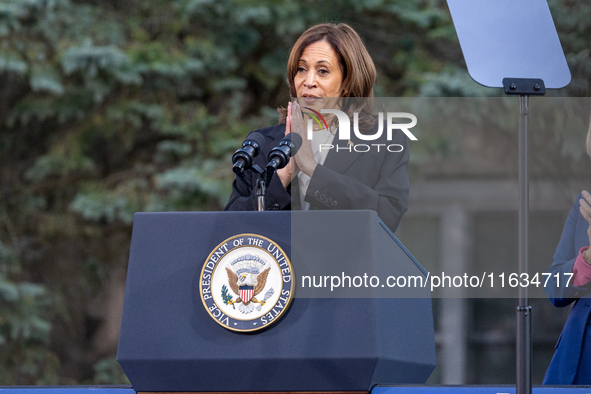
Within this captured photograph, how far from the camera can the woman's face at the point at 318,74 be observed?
1.96 meters

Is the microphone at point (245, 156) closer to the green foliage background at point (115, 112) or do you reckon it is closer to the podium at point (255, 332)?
the podium at point (255, 332)

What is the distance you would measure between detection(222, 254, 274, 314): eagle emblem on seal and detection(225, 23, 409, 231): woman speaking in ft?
1.00

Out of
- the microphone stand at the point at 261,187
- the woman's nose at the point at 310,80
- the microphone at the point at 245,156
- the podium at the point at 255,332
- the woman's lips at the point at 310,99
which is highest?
the woman's nose at the point at 310,80

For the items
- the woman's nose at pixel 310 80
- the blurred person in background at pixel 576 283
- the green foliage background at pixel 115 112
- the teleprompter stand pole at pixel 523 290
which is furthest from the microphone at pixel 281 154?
the green foliage background at pixel 115 112

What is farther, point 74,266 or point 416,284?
point 74,266

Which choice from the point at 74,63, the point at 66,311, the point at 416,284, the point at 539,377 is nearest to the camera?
the point at 416,284

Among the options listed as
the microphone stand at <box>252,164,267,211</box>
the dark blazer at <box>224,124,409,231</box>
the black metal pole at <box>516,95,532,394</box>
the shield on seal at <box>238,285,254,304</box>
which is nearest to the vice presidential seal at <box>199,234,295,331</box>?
the shield on seal at <box>238,285,254,304</box>

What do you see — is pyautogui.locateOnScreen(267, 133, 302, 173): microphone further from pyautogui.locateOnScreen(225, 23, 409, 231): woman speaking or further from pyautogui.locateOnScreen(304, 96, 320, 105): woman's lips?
pyautogui.locateOnScreen(304, 96, 320, 105): woman's lips

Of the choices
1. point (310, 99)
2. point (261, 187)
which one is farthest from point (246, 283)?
point (310, 99)

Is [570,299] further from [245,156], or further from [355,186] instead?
[245,156]

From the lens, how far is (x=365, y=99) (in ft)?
6.37

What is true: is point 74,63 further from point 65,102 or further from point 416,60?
point 416,60

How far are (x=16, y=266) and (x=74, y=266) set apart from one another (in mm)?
769

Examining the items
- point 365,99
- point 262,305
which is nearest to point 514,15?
point 365,99
